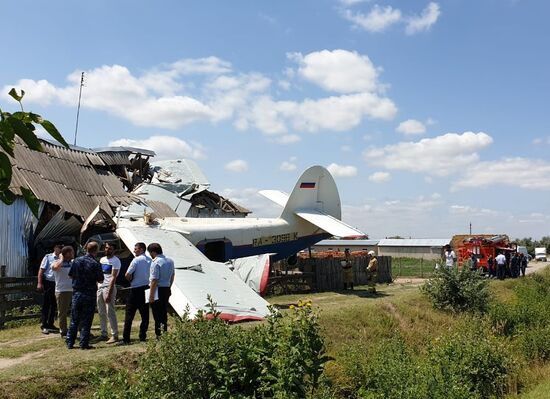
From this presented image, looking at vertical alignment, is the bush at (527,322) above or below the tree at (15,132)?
below

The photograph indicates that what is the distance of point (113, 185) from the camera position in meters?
23.6

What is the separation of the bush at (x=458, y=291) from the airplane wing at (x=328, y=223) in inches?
116

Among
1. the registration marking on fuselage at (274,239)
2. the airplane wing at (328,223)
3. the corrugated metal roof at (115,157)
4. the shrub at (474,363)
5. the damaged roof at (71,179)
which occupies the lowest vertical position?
the shrub at (474,363)

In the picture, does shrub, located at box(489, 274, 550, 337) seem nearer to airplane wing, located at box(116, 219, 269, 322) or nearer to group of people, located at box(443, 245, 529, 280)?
group of people, located at box(443, 245, 529, 280)

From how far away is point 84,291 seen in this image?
8922 millimetres

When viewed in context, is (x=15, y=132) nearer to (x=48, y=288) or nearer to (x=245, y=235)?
(x=48, y=288)

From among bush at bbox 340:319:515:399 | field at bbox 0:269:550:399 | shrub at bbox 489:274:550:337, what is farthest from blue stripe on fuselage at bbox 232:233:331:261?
bush at bbox 340:319:515:399

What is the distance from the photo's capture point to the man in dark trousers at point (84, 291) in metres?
8.88

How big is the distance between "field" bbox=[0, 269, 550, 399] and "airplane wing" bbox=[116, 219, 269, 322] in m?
1.10

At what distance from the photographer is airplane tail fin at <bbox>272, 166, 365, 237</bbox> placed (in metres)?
20.1

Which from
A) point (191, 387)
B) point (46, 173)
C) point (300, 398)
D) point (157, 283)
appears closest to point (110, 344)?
point (157, 283)

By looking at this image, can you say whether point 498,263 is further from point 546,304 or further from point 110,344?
point 110,344

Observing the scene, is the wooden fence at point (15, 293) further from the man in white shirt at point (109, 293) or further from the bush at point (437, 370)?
the bush at point (437, 370)

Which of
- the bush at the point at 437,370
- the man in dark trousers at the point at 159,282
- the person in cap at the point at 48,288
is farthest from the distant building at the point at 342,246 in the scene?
the man in dark trousers at the point at 159,282
